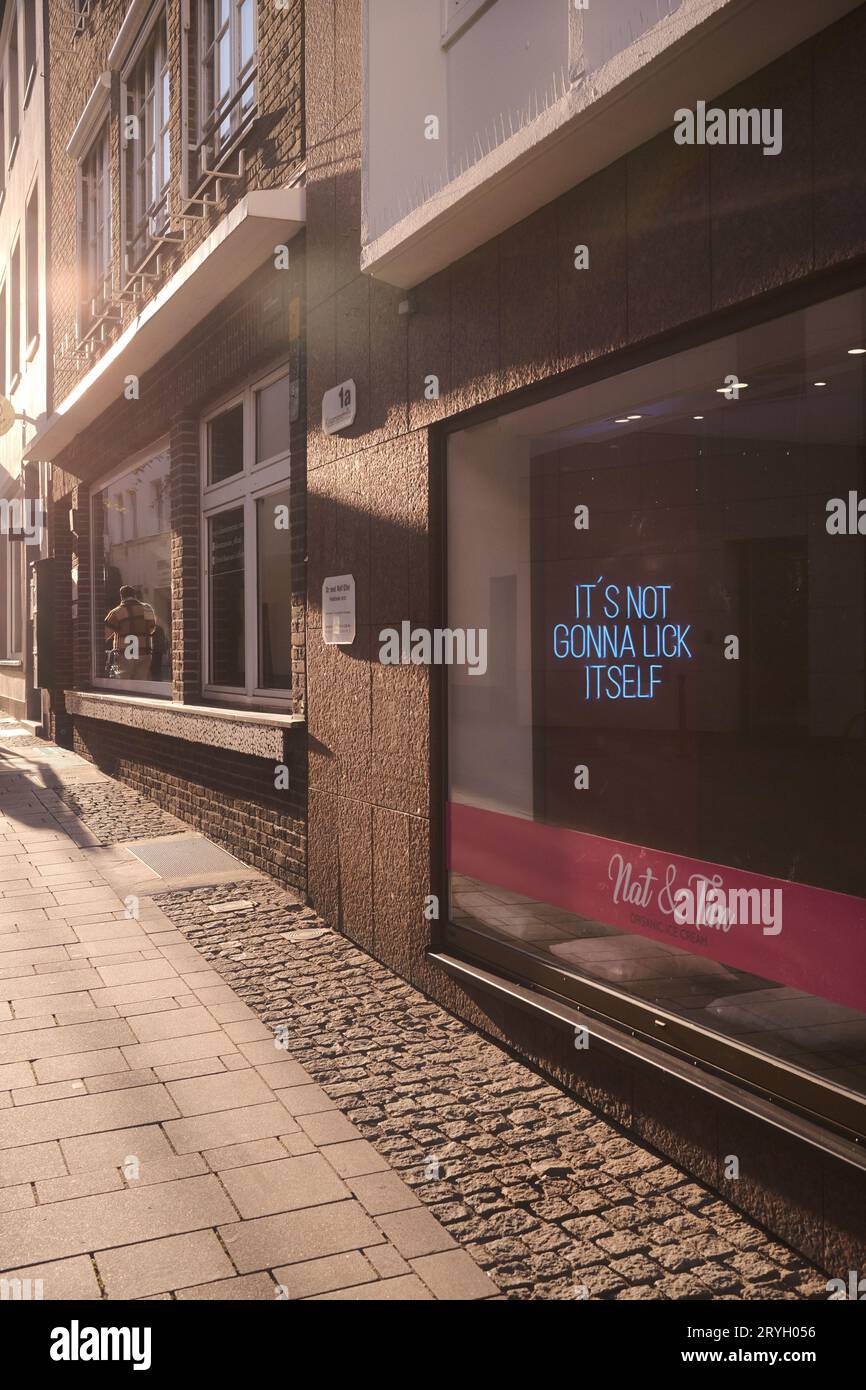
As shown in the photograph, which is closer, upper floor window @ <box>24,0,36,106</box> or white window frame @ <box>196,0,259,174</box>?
white window frame @ <box>196,0,259,174</box>

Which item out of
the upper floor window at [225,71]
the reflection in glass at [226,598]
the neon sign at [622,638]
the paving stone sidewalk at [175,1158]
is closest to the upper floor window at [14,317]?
the upper floor window at [225,71]

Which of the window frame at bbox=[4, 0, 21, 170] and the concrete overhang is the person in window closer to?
the concrete overhang

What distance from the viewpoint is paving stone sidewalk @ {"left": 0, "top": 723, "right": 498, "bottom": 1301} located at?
128 inches

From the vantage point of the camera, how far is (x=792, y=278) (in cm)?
343

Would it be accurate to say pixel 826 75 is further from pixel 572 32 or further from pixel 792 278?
pixel 572 32

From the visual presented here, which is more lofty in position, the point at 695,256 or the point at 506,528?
the point at 695,256

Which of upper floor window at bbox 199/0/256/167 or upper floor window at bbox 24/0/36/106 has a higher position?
upper floor window at bbox 24/0/36/106

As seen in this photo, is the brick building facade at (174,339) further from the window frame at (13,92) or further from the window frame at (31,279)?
the window frame at (13,92)

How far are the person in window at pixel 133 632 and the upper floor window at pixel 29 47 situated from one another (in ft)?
31.7

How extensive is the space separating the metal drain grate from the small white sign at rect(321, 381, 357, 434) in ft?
Result: 10.7

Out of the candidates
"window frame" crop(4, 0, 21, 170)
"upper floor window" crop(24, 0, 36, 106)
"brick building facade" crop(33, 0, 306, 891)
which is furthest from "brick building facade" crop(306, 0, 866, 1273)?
"window frame" crop(4, 0, 21, 170)
